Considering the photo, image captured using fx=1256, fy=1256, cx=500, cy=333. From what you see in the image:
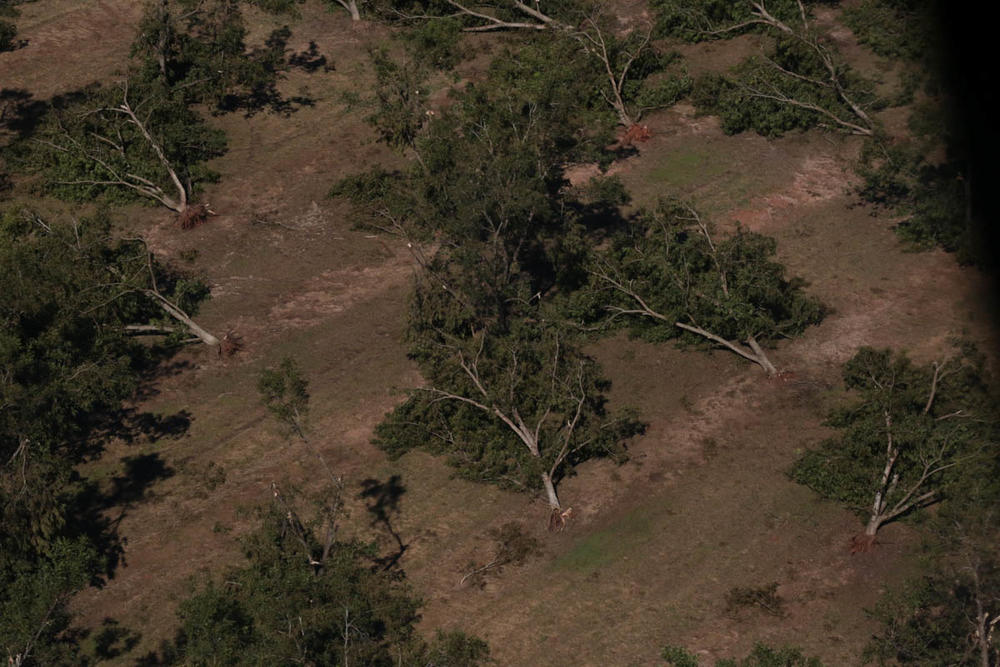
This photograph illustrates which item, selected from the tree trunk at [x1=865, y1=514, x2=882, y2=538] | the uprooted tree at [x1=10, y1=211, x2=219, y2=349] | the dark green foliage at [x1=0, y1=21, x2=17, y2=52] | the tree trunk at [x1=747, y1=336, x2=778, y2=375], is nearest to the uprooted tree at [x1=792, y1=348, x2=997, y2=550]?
the tree trunk at [x1=865, y1=514, x2=882, y2=538]

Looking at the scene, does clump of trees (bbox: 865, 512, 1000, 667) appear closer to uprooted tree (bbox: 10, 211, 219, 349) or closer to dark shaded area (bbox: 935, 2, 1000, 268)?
dark shaded area (bbox: 935, 2, 1000, 268)

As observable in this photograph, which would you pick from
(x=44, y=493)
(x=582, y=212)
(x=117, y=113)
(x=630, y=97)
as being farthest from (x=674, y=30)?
(x=44, y=493)

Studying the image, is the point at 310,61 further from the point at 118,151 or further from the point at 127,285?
the point at 127,285

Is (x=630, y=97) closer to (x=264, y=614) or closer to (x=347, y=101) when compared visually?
(x=347, y=101)

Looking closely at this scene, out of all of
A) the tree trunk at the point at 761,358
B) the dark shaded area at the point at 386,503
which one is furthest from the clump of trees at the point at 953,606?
the dark shaded area at the point at 386,503

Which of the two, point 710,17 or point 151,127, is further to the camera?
point 710,17

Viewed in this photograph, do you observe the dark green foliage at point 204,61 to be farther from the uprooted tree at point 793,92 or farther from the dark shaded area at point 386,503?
the dark shaded area at point 386,503

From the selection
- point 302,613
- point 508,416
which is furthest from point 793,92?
point 302,613
